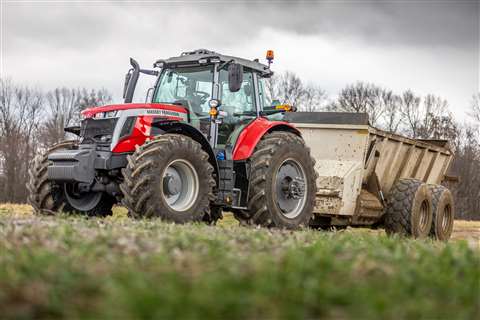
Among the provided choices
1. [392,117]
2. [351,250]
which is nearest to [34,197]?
[351,250]

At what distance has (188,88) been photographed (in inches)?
403

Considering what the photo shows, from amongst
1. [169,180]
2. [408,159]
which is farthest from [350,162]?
[169,180]

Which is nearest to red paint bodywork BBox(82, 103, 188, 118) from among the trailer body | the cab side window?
Answer: the cab side window

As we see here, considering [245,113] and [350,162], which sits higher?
[245,113]

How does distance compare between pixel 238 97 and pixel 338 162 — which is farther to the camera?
pixel 338 162

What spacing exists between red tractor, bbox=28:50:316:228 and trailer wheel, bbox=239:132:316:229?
0.05ft

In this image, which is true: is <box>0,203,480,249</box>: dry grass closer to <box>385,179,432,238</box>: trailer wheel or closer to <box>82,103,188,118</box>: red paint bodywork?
<box>385,179,432,238</box>: trailer wheel

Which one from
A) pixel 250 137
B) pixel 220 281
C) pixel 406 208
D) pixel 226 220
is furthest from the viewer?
pixel 226 220

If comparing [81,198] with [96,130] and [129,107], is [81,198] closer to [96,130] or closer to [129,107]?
[96,130]

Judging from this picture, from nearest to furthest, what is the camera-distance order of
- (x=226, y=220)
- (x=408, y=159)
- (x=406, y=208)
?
1. (x=406, y=208)
2. (x=408, y=159)
3. (x=226, y=220)

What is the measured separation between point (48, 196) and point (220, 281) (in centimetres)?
668

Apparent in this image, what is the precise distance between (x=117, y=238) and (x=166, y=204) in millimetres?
3181

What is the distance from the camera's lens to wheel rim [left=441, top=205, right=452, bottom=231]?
1397cm

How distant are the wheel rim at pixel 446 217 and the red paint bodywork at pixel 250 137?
17.6 ft
